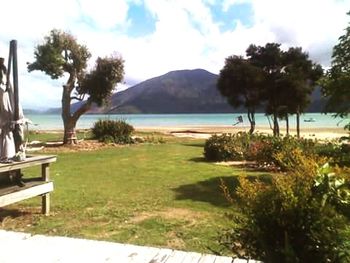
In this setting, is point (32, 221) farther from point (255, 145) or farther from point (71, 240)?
point (255, 145)

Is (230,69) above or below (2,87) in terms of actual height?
above

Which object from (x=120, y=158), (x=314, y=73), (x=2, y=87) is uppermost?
(x=314, y=73)

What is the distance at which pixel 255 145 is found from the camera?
16.2 m

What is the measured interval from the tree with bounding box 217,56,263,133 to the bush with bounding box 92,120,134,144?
8970mm

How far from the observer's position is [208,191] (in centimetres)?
1039

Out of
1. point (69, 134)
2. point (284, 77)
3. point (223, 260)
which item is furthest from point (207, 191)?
point (284, 77)

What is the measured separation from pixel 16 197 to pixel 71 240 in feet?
7.81

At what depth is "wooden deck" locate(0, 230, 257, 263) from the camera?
185 inches

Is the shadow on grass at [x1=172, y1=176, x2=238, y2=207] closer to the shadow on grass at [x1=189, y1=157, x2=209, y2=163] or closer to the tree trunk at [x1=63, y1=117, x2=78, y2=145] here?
the shadow on grass at [x1=189, y1=157, x2=209, y2=163]

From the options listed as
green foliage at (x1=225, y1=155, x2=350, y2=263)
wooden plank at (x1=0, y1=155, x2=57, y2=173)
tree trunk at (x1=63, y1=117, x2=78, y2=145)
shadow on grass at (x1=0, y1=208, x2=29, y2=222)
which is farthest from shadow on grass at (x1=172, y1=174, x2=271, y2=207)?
tree trunk at (x1=63, y1=117, x2=78, y2=145)

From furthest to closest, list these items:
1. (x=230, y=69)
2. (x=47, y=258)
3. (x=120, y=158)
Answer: (x=230, y=69) < (x=120, y=158) < (x=47, y=258)

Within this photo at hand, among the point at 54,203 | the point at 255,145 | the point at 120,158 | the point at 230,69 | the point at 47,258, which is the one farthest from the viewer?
the point at 230,69

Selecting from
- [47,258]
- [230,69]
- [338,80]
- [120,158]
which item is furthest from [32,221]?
[230,69]

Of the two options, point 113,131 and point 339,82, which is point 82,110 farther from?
point 339,82
